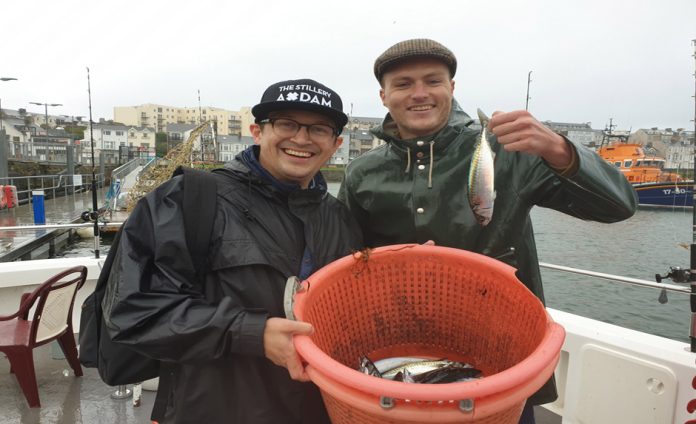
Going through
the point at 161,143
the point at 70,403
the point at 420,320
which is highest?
the point at 161,143

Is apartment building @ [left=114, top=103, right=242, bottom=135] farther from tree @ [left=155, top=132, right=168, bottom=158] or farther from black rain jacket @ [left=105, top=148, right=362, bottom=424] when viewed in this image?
black rain jacket @ [left=105, top=148, right=362, bottom=424]

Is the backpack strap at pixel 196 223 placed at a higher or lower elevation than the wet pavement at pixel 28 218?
higher

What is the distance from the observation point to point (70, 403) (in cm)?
336

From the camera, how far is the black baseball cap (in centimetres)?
179

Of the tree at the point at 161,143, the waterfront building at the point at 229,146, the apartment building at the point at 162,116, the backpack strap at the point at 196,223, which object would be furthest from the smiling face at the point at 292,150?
the apartment building at the point at 162,116

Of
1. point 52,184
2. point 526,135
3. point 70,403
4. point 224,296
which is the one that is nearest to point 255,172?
point 224,296

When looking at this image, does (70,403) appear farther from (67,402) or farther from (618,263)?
(618,263)

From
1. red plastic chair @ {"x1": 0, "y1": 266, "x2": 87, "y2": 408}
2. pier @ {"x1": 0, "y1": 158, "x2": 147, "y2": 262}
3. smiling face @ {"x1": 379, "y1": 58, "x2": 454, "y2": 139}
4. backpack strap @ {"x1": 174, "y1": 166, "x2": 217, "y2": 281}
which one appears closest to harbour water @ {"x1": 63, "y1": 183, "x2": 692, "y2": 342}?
pier @ {"x1": 0, "y1": 158, "x2": 147, "y2": 262}

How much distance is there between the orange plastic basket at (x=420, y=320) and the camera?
108cm

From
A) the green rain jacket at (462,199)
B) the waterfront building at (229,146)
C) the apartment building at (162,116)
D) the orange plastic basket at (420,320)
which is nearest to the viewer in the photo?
the orange plastic basket at (420,320)

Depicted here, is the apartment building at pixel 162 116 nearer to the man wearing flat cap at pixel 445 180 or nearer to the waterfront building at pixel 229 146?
the waterfront building at pixel 229 146

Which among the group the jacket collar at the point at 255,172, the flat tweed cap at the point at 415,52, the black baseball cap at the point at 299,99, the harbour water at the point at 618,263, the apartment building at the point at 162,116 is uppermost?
the apartment building at the point at 162,116

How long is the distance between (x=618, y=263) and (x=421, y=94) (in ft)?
57.8

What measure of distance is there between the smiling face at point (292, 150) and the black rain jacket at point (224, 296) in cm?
9
